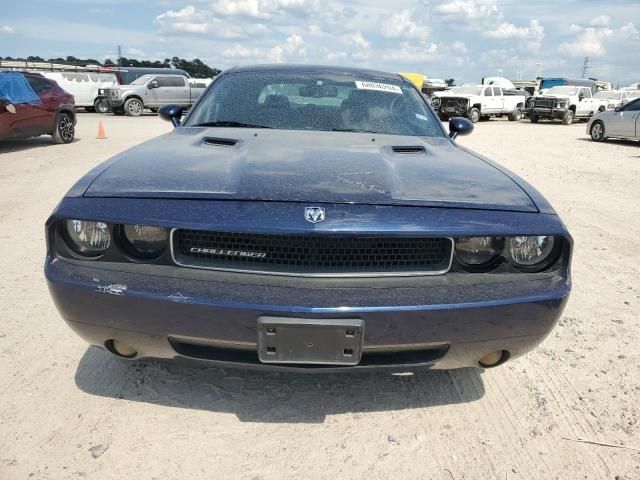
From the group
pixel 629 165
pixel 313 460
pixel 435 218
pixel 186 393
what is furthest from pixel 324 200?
pixel 629 165

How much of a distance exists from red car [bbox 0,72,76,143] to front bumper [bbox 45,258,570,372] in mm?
9389

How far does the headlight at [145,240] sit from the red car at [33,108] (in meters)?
9.31

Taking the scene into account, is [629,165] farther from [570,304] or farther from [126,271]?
[126,271]

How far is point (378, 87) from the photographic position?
3.51 metres

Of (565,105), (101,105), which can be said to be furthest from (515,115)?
(101,105)

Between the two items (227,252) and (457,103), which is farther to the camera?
(457,103)

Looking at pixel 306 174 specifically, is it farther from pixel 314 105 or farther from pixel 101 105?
pixel 101 105

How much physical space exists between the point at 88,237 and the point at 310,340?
97 cm

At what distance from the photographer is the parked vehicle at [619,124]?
1487 cm

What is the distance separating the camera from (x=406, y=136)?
10.1 ft

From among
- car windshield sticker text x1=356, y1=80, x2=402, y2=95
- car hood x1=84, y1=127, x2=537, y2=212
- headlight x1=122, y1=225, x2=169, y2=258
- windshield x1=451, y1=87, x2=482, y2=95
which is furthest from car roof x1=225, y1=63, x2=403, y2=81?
windshield x1=451, y1=87, x2=482, y2=95

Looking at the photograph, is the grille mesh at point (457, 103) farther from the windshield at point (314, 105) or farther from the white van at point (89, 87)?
the windshield at point (314, 105)

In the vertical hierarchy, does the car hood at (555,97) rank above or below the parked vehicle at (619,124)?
above

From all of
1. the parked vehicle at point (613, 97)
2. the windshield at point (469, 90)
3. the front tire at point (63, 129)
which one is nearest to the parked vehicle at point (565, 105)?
the parked vehicle at point (613, 97)
